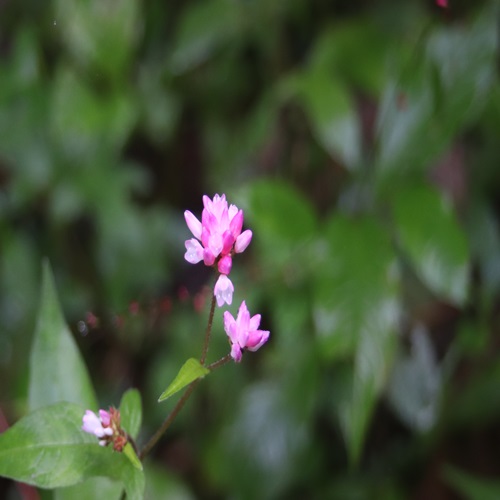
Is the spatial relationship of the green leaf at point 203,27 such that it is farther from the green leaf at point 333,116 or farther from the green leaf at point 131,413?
the green leaf at point 131,413

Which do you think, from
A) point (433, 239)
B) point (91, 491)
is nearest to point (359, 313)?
point (433, 239)

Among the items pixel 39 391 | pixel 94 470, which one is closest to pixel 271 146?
pixel 39 391

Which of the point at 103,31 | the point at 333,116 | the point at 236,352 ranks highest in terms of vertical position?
the point at 236,352

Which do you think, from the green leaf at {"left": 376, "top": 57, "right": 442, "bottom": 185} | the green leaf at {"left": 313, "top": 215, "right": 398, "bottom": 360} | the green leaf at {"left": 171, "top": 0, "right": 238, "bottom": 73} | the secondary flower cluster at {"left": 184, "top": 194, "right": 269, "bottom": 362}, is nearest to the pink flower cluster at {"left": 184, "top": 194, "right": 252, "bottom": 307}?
the secondary flower cluster at {"left": 184, "top": 194, "right": 269, "bottom": 362}

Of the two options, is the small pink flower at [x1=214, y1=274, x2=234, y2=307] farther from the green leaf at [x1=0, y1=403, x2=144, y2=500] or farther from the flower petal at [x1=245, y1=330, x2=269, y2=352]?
the green leaf at [x1=0, y1=403, x2=144, y2=500]

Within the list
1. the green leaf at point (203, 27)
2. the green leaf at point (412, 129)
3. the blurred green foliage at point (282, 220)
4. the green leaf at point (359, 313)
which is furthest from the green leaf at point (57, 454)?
the green leaf at point (203, 27)

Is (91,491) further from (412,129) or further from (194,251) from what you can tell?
(412,129)
